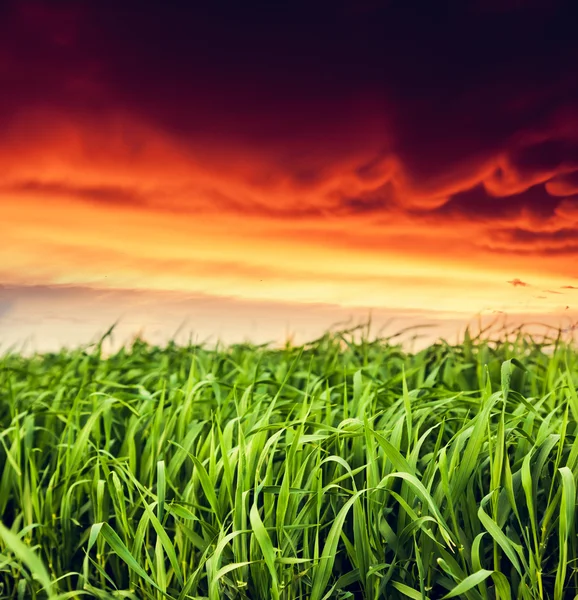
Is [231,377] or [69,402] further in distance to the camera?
[231,377]

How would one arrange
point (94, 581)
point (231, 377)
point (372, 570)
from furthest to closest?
point (231, 377), point (94, 581), point (372, 570)

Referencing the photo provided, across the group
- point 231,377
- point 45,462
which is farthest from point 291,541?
point 231,377

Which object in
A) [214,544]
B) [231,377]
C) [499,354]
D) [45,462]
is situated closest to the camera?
[214,544]

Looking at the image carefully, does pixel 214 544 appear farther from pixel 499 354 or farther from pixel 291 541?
pixel 499 354

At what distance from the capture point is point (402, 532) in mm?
1483

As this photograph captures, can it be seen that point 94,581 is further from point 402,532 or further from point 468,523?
point 468,523

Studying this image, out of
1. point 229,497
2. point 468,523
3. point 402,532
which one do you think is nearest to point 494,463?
point 468,523

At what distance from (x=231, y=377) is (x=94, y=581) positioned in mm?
1388

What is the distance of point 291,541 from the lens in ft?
4.93

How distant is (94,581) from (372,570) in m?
0.76

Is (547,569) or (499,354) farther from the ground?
(499,354)

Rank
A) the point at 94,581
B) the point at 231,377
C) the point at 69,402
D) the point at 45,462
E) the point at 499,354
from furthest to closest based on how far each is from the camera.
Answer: the point at 499,354
the point at 231,377
the point at 69,402
the point at 45,462
the point at 94,581

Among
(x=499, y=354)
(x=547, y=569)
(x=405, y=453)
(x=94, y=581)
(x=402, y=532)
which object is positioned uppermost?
(x=499, y=354)

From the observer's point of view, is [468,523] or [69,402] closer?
[468,523]
